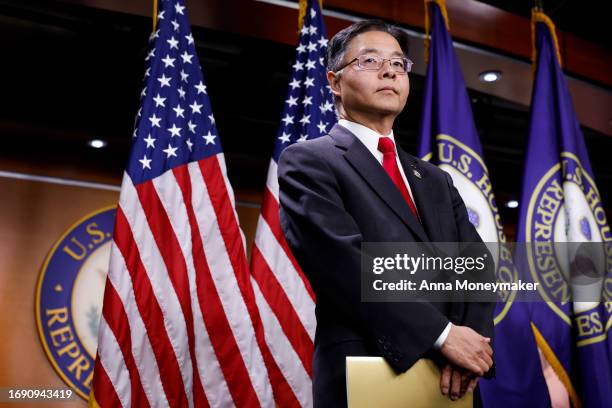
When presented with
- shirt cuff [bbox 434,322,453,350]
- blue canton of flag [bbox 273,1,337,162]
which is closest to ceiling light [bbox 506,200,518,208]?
blue canton of flag [bbox 273,1,337,162]

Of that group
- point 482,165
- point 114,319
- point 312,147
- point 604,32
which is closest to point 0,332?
point 114,319

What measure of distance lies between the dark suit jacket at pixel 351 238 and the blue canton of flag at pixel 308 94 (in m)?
1.69

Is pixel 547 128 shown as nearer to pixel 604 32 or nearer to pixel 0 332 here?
pixel 604 32

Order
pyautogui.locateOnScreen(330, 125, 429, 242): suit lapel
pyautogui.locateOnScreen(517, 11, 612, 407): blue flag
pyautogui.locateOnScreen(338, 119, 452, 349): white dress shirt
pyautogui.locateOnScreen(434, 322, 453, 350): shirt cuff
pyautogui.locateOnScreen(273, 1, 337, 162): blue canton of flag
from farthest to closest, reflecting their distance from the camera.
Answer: pyautogui.locateOnScreen(273, 1, 337, 162): blue canton of flag → pyautogui.locateOnScreen(517, 11, 612, 407): blue flag → pyautogui.locateOnScreen(338, 119, 452, 349): white dress shirt → pyautogui.locateOnScreen(330, 125, 429, 242): suit lapel → pyautogui.locateOnScreen(434, 322, 453, 350): shirt cuff

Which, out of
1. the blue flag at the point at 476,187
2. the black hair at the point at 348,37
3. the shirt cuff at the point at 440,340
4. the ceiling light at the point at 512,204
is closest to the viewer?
the shirt cuff at the point at 440,340

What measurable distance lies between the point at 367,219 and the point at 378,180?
0.34 ft

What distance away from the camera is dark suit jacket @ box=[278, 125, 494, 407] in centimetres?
134

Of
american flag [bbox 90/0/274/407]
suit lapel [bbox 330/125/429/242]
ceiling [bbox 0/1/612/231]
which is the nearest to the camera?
suit lapel [bbox 330/125/429/242]

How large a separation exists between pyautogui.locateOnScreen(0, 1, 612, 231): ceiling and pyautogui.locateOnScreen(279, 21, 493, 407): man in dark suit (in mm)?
2614

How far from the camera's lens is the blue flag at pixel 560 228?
3.24 metres

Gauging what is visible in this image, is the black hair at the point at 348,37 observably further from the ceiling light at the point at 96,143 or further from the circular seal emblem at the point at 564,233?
the ceiling light at the point at 96,143

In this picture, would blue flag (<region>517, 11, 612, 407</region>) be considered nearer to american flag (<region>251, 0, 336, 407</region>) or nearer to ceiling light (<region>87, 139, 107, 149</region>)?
american flag (<region>251, 0, 336, 407</region>)

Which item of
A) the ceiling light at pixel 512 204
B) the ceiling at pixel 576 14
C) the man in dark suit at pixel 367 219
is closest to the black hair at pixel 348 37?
the man in dark suit at pixel 367 219

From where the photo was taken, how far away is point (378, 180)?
60.6 inches
